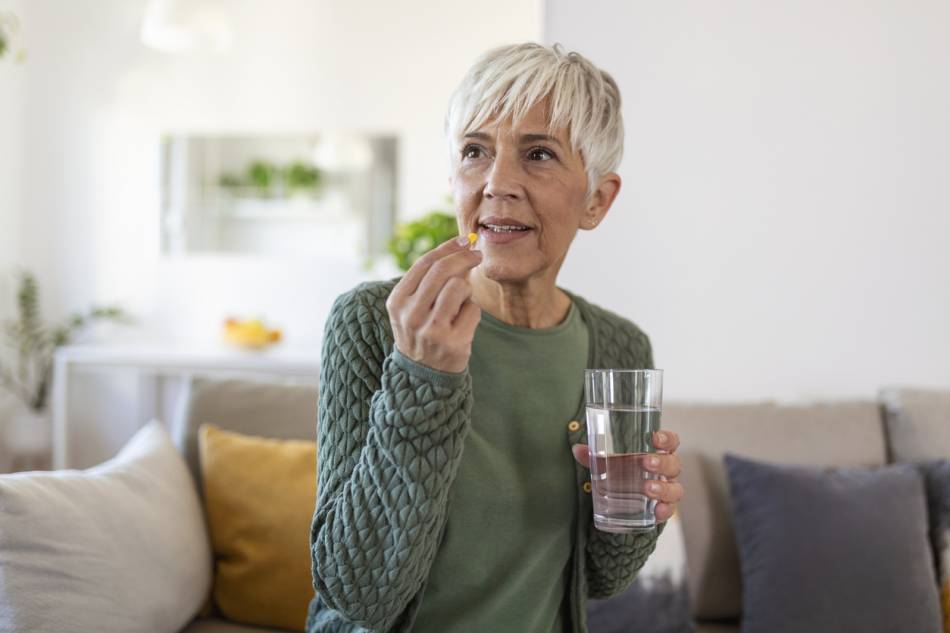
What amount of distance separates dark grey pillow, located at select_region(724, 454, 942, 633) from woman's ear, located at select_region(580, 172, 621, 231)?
0.95 metres

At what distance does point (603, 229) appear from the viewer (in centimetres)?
262

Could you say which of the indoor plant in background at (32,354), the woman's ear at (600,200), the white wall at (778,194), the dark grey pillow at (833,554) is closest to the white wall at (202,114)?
the indoor plant in background at (32,354)

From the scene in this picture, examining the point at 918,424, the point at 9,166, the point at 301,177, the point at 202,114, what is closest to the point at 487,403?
the point at 918,424

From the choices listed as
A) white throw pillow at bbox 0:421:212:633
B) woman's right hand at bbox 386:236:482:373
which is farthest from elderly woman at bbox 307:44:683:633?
white throw pillow at bbox 0:421:212:633

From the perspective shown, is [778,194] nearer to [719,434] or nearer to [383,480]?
[719,434]

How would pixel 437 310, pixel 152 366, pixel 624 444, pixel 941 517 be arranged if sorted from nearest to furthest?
pixel 437 310, pixel 624 444, pixel 941 517, pixel 152 366

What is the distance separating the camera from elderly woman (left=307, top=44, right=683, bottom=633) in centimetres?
95

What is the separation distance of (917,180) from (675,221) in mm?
686

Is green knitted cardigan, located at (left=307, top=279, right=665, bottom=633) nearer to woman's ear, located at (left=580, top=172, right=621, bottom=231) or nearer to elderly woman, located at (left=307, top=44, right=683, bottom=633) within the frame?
elderly woman, located at (left=307, top=44, right=683, bottom=633)

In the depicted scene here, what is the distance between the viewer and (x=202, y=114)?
488 cm

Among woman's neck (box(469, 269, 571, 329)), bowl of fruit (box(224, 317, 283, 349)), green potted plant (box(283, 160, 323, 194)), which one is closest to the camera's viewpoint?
woman's neck (box(469, 269, 571, 329))

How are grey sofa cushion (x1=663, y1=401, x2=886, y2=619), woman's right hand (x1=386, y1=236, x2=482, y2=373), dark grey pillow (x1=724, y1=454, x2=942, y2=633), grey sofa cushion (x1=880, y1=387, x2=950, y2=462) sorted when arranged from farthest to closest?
1. grey sofa cushion (x1=880, y1=387, x2=950, y2=462)
2. grey sofa cushion (x1=663, y1=401, x2=886, y2=619)
3. dark grey pillow (x1=724, y1=454, x2=942, y2=633)
4. woman's right hand (x1=386, y1=236, x2=482, y2=373)

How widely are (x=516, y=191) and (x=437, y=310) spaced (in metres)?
0.27

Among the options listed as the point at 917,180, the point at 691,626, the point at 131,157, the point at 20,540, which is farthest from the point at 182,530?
the point at 131,157
